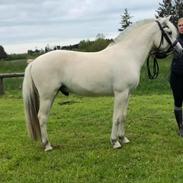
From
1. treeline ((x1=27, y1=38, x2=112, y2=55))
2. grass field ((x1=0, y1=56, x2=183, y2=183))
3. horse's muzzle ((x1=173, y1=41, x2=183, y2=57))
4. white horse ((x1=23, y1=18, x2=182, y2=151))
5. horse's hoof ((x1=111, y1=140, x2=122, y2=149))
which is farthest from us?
treeline ((x1=27, y1=38, x2=112, y2=55))

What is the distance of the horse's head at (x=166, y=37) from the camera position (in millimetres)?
7137

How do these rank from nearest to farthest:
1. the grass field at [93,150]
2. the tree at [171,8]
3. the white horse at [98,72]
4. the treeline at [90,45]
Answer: the grass field at [93,150] < the white horse at [98,72] < the treeline at [90,45] < the tree at [171,8]

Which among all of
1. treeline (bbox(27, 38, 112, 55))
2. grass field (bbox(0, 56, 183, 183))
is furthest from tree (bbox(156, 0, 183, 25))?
grass field (bbox(0, 56, 183, 183))

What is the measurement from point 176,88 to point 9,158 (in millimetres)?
3124

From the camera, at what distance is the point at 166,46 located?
7215mm

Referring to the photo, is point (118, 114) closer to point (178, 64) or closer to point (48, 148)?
point (48, 148)

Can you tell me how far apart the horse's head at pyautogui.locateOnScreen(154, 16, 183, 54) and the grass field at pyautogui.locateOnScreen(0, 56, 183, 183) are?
1.55 m

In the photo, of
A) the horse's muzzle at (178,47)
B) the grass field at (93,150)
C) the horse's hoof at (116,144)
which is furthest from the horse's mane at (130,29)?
the grass field at (93,150)

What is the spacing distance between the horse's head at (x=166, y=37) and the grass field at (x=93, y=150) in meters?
1.55

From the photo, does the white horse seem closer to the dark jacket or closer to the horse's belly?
the horse's belly

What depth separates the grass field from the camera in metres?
5.66

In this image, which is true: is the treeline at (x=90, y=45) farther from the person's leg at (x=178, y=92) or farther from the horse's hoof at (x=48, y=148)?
the horse's hoof at (x=48, y=148)

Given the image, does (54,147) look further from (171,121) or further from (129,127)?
(171,121)

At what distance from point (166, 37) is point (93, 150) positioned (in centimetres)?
214
